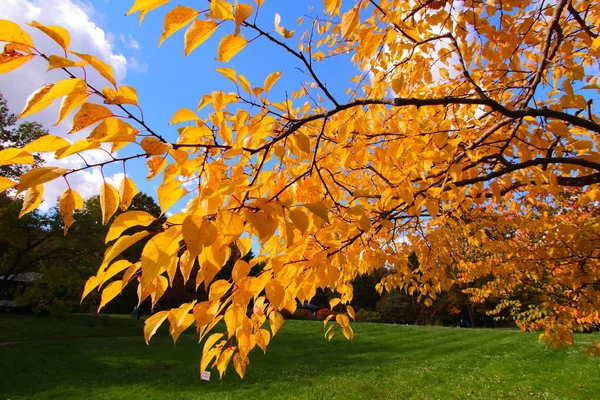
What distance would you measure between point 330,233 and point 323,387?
7.55m

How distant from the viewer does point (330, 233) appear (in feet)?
4.38

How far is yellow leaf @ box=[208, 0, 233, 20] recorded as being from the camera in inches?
26.5

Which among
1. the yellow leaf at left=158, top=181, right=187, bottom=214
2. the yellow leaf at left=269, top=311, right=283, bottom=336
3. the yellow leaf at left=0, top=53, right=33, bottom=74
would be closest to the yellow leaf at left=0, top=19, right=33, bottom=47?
the yellow leaf at left=0, top=53, right=33, bottom=74

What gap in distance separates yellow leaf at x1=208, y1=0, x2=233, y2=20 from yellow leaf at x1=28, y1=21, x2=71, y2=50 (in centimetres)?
27

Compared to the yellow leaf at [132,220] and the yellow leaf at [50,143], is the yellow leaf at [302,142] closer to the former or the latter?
the yellow leaf at [132,220]

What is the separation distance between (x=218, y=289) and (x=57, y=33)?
2.31 feet

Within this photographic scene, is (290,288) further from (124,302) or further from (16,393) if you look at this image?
(124,302)

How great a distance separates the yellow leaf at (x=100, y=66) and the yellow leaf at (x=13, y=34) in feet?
0.29

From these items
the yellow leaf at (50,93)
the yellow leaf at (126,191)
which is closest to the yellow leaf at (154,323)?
the yellow leaf at (126,191)

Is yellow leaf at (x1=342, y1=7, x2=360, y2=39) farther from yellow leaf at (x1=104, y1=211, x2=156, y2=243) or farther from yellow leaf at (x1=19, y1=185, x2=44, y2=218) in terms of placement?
yellow leaf at (x1=19, y1=185, x2=44, y2=218)

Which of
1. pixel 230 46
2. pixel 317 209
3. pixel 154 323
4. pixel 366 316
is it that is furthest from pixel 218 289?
pixel 366 316

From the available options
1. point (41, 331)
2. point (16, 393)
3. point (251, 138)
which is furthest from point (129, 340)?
point (251, 138)

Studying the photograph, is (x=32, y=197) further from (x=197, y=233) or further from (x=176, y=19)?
(x=176, y=19)

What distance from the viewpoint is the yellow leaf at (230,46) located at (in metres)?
0.83
